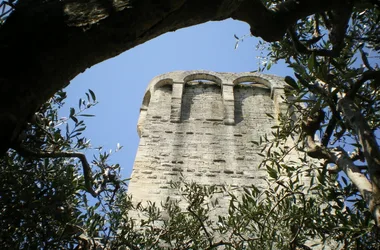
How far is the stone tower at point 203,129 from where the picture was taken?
7.72 m

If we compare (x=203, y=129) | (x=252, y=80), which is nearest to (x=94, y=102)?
(x=203, y=129)

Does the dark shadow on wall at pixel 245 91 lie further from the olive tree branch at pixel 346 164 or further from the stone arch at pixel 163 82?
the olive tree branch at pixel 346 164

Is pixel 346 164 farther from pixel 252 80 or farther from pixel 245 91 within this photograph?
pixel 252 80

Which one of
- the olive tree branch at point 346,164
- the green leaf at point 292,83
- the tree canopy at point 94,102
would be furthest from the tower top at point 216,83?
the green leaf at point 292,83

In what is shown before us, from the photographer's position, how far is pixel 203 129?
930 centimetres

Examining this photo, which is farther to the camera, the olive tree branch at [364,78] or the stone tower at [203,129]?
the stone tower at [203,129]

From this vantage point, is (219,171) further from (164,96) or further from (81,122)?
(81,122)

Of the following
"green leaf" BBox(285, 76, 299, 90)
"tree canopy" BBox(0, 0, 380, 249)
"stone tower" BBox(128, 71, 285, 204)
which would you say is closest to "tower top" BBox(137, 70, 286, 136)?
"stone tower" BBox(128, 71, 285, 204)

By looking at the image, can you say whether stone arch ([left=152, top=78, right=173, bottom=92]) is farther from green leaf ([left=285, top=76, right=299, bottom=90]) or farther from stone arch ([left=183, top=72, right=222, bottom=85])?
green leaf ([left=285, top=76, right=299, bottom=90])

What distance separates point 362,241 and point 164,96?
8.23 meters

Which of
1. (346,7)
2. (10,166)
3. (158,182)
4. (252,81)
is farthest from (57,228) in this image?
(252,81)

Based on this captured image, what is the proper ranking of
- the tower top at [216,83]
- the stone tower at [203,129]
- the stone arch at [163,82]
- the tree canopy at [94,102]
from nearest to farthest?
the tree canopy at [94,102]
the stone tower at [203,129]
the tower top at [216,83]
the stone arch at [163,82]

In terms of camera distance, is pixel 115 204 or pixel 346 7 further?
pixel 115 204

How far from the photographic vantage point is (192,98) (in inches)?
422
